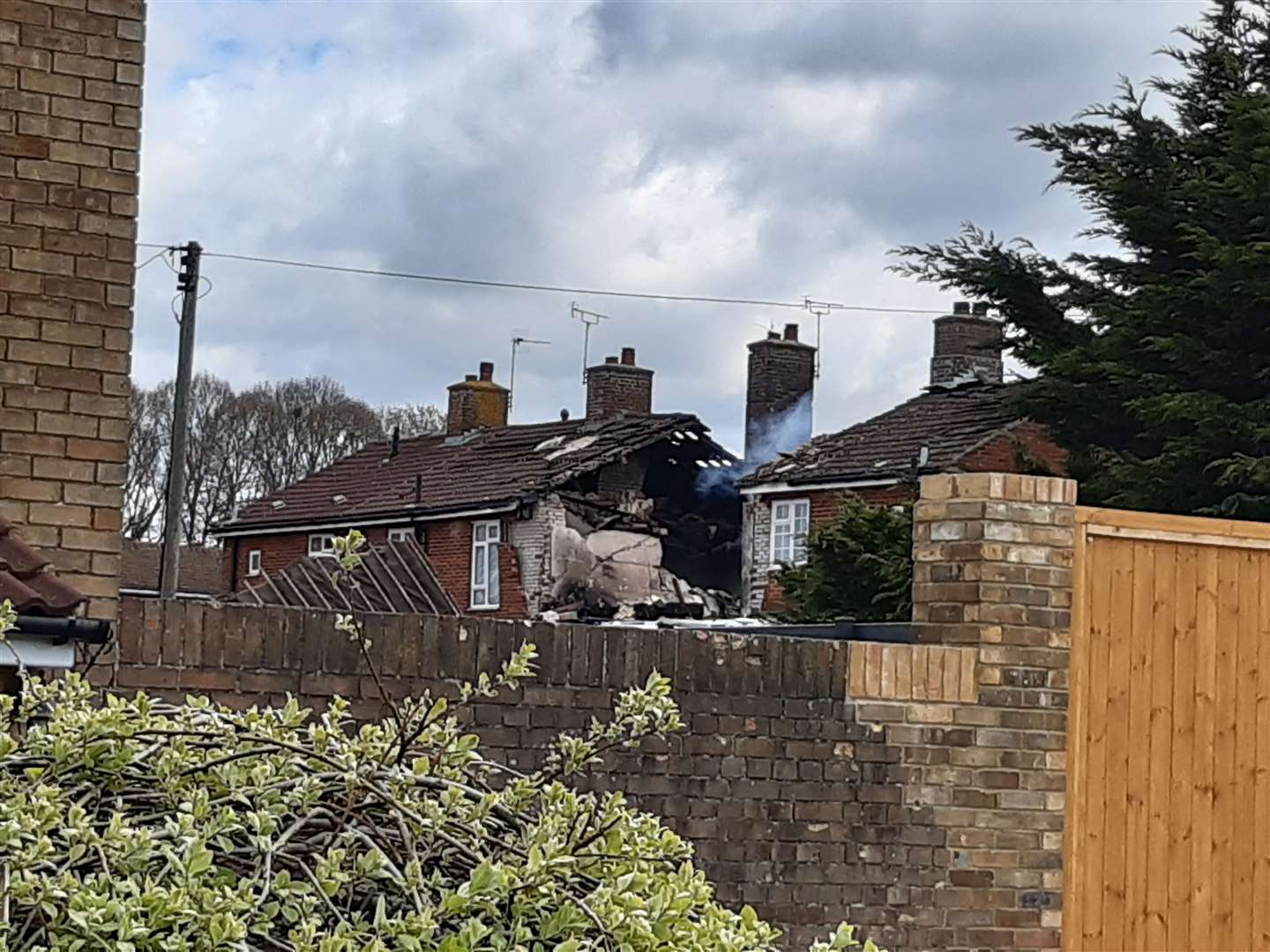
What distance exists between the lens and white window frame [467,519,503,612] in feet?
108

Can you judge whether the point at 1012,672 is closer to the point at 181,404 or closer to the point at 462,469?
the point at 181,404

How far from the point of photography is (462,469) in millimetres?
35938

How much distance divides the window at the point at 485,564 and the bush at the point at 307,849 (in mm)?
29733

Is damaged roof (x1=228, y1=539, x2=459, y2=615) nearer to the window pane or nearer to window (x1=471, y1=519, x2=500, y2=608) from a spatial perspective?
the window pane

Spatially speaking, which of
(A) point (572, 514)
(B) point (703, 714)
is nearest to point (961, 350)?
(A) point (572, 514)

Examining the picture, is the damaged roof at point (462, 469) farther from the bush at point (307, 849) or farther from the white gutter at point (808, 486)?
the bush at point (307, 849)

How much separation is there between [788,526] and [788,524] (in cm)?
6

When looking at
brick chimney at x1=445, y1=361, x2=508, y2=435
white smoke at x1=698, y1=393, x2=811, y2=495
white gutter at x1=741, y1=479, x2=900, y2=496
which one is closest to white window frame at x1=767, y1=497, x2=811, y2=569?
white gutter at x1=741, y1=479, x2=900, y2=496

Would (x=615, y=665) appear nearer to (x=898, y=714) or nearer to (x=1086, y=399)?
(x=898, y=714)

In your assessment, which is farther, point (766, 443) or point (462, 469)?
point (462, 469)

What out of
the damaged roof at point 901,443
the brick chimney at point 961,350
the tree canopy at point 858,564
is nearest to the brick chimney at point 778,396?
the damaged roof at point 901,443

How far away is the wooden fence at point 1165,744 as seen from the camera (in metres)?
6.91

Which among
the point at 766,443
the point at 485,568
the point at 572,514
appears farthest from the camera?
the point at 766,443

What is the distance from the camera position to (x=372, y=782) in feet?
9.39
